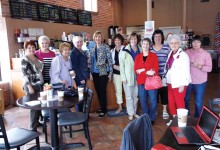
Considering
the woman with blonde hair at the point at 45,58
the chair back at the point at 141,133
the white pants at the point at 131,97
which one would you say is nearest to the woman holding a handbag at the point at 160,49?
the white pants at the point at 131,97

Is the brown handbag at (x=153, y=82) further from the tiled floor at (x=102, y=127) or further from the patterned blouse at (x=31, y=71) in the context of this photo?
the patterned blouse at (x=31, y=71)

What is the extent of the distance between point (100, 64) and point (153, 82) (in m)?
1.08

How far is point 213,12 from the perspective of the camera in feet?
33.5

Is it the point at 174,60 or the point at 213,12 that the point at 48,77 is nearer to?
the point at 174,60

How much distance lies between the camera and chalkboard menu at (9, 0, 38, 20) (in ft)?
17.8

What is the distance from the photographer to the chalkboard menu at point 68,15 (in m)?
7.18

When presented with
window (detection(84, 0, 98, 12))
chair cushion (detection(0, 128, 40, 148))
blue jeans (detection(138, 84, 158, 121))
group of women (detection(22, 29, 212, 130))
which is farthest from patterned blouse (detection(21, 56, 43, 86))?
window (detection(84, 0, 98, 12))

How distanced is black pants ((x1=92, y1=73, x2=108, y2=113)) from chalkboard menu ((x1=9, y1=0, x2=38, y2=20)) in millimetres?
2660

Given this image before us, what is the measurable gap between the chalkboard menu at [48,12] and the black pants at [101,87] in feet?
9.59

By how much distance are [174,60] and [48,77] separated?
1.97 metres

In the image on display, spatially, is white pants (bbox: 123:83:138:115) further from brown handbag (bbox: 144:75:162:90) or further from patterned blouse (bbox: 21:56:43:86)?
patterned blouse (bbox: 21:56:43:86)

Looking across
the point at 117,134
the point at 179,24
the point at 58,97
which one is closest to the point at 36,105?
the point at 58,97

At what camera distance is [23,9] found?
566 centimetres

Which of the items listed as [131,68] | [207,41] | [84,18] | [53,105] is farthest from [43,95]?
[207,41]
